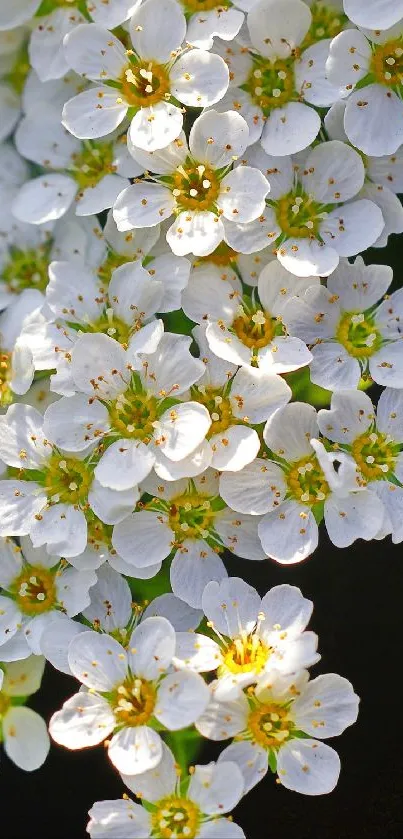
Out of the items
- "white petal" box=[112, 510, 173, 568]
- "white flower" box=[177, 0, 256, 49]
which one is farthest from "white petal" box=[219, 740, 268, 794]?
"white flower" box=[177, 0, 256, 49]

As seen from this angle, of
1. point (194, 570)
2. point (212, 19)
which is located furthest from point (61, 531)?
point (212, 19)

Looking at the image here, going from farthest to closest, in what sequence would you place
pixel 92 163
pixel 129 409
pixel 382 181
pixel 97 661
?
pixel 92 163 → pixel 382 181 → pixel 129 409 → pixel 97 661

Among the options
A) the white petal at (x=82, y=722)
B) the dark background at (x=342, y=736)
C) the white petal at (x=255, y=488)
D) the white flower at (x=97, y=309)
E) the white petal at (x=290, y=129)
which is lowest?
the dark background at (x=342, y=736)

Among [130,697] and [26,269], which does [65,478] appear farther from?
[26,269]

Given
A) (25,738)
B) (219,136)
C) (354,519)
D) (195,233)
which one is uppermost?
(219,136)

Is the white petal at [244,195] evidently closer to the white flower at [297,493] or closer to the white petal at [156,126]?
the white petal at [156,126]

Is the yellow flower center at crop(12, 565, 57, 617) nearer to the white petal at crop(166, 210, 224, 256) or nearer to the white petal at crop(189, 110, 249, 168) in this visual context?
the white petal at crop(166, 210, 224, 256)

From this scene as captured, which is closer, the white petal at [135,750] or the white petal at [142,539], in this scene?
the white petal at [135,750]

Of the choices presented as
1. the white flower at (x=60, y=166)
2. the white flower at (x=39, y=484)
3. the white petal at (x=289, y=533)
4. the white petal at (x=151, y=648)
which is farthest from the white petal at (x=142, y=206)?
the white petal at (x=151, y=648)
